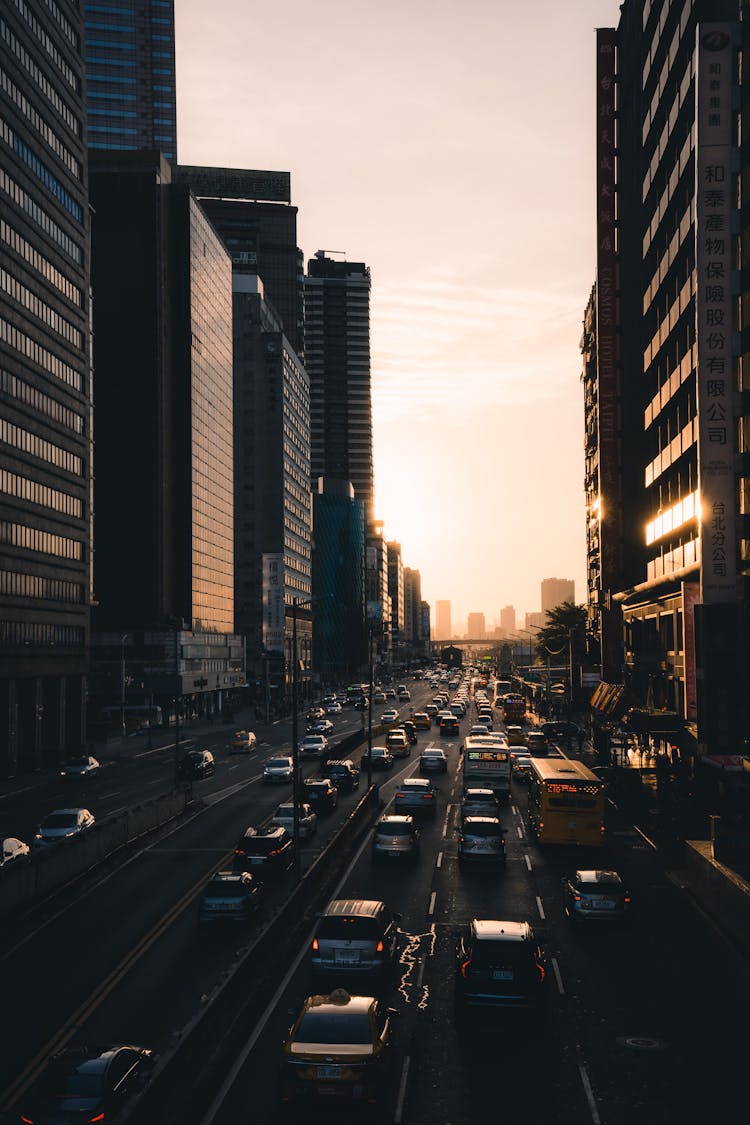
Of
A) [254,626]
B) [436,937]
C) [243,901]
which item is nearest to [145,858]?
[243,901]

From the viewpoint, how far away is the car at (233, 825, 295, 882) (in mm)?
36594

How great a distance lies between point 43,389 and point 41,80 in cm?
2557

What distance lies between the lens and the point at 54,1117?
15.2 m

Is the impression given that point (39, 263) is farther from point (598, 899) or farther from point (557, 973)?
point (557, 973)

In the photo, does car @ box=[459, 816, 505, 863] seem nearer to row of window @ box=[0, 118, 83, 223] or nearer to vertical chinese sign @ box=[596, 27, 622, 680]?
vertical chinese sign @ box=[596, 27, 622, 680]

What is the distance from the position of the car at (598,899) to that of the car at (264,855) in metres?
10.7

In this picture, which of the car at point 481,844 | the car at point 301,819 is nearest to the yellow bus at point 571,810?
the car at point 481,844

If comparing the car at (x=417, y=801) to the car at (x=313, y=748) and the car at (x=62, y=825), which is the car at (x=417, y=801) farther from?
the car at (x=313, y=748)

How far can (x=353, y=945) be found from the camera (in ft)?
79.2

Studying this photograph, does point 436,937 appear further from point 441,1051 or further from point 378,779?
point 378,779

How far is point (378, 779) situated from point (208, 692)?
9055 centimetres

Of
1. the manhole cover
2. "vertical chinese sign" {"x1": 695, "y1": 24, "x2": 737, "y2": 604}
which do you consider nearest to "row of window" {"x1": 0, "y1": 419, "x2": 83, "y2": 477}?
"vertical chinese sign" {"x1": 695, "y1": 24, "x2": 737, "y2": 604}

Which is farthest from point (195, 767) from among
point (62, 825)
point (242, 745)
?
point (62, 825)

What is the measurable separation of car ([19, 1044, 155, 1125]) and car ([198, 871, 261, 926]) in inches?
485
